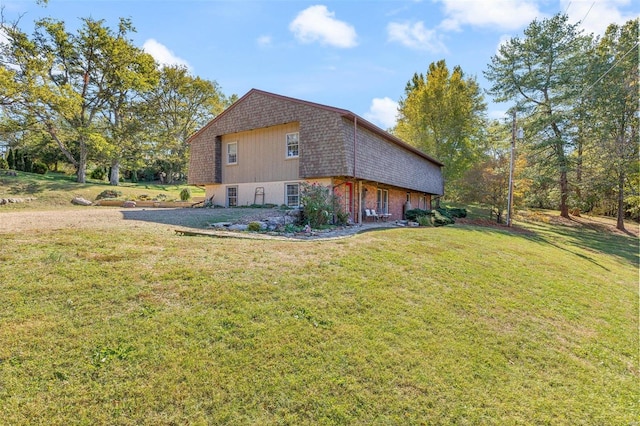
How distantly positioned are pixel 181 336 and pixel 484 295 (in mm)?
4723

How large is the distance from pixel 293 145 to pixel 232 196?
15.7 ft

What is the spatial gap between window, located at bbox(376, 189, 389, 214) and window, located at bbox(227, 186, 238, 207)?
763 centimetres

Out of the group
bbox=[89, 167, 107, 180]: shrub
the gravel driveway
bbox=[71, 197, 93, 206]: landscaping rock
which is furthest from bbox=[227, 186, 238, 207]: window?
bbox=[89, 167, 107, 180]: shrub

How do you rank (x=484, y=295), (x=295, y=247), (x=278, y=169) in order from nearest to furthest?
(x=484, y=295) → (x=295, y=247) → (x=278, y=169)

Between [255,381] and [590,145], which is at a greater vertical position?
[590,145]

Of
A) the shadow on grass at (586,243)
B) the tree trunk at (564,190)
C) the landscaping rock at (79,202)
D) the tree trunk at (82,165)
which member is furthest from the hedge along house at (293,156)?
the tree trunk at (82,165)

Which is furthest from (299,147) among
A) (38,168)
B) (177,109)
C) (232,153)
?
(38,168)

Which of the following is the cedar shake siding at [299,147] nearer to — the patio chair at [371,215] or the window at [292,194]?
the window at [292,194]

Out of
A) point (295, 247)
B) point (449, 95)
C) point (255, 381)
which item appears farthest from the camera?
point (449, 95)

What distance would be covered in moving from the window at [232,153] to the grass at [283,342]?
11.3 m

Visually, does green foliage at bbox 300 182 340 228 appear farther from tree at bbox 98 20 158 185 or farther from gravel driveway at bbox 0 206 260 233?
tree at bbox 98 20 158 185

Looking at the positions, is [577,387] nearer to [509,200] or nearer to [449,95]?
[509,200]

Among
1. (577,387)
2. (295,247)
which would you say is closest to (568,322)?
(577,387)

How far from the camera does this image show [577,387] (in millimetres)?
3434
